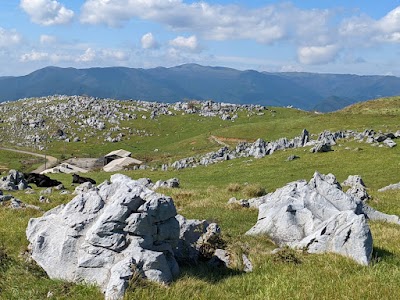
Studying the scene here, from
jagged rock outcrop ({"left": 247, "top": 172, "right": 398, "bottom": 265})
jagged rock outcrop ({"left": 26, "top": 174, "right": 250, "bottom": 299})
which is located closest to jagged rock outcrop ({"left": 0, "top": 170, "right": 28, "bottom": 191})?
jagged rock outcrop ({"left": 247, "top": 172, "right": 398, "bottom": 265})

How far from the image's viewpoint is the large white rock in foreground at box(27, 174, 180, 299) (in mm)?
11422

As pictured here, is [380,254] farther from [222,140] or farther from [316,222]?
[222,140]

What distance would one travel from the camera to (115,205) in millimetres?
12516

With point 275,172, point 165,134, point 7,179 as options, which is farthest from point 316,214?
point 165,134

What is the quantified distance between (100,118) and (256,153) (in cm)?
13938

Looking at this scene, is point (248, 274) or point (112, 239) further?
point (248, 274)

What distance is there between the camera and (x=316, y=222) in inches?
675

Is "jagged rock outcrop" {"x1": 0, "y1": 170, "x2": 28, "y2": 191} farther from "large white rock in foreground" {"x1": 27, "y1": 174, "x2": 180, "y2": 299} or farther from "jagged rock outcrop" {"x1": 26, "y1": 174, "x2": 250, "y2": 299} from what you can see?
"large white rock in foreground" {"x1": 27, "y1": 174, "x2": 180, "y2": 299}

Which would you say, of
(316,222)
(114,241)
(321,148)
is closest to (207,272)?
(114,241)

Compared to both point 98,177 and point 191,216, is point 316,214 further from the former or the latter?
point 98,177

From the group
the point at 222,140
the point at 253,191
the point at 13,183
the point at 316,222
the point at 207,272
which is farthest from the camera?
the point at 222,140

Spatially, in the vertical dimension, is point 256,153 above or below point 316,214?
below

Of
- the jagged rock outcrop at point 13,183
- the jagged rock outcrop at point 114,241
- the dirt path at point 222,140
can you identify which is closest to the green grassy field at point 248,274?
the jagged rock outcrop at point 114,241

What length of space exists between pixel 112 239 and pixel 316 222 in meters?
8.86
